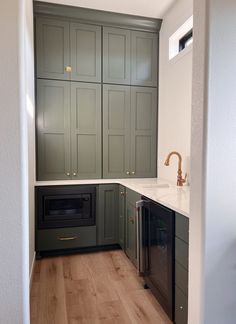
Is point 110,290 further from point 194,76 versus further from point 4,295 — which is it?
point 194,76

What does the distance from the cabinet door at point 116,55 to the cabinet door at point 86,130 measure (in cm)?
25

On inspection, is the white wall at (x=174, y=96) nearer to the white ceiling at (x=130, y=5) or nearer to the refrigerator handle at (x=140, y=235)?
the white ceiling at (x=130, y=5)

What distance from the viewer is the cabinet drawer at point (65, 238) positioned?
2928mm

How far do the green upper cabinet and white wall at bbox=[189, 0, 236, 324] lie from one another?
80.5 inches

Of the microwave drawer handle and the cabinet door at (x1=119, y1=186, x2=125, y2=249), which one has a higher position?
the cabinet door at (x1=119, y1=186, x2=125, y2=249)

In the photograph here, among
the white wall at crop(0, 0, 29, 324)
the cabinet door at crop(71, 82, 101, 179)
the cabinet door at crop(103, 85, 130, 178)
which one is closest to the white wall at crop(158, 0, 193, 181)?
the cabinet door at crop(103, 85, 130, 178)

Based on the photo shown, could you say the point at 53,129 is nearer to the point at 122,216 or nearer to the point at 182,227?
the point at 122,216

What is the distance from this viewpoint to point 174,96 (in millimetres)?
3008

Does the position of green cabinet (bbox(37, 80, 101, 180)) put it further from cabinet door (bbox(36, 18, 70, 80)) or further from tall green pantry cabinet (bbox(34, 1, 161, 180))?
cabinet door (bbox(36, 18, 70, 80))

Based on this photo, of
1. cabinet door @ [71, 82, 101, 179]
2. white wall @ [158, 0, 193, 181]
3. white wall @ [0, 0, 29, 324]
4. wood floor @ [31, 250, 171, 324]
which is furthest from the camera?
cabinet door @ [71, 82, 101, 179]

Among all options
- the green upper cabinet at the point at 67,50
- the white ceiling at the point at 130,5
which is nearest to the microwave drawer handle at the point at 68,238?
the green upper cabinet at the point at 67,50

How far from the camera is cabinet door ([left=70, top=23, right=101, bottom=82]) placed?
309 cm

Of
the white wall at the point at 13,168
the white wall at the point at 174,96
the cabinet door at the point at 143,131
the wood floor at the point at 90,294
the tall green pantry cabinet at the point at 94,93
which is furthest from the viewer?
the cabinet door at the point at 143,131

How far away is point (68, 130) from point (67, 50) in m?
0.97
